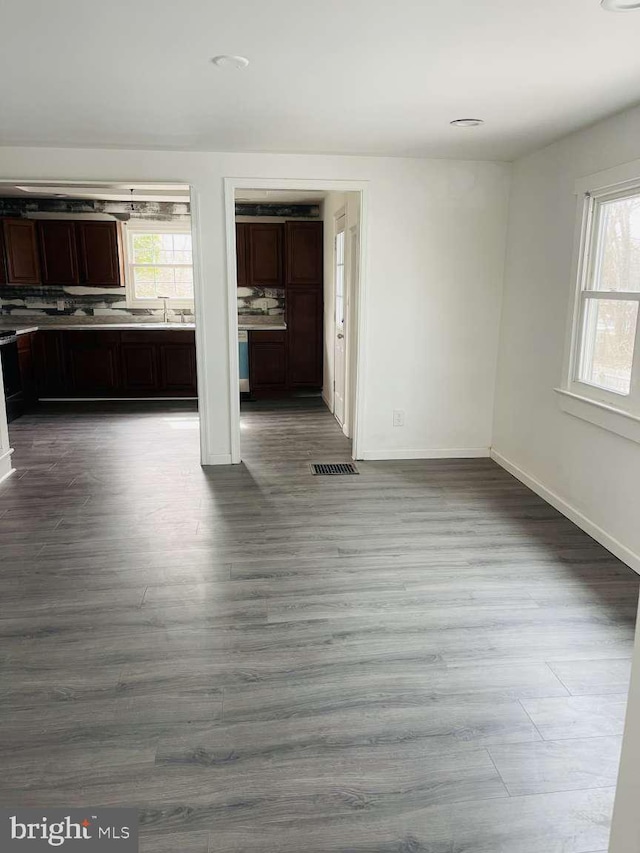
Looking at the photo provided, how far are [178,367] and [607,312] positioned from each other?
17.1 feet

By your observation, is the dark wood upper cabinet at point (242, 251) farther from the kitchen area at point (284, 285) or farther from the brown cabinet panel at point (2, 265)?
the brown cabinet panel at point (2, 265)

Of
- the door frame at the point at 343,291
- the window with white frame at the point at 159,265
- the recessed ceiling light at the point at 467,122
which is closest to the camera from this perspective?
the recessed ceiling light at the point at 467,122

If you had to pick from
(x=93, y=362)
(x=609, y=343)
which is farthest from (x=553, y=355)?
(x=93, y=362)

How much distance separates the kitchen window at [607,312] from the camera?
3275 mm

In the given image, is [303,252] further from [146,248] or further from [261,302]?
[146,248]

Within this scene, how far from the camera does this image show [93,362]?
7355 mm

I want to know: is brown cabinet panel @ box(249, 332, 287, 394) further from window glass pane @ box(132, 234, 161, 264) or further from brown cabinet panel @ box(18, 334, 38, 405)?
brown cabinet panel @ box(18, 334, 38, 405)

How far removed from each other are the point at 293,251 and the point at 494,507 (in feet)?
15.2

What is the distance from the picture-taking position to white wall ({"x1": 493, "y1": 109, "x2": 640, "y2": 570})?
3332mm

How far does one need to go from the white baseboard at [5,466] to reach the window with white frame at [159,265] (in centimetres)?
369

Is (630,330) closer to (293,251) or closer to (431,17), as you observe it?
(431,17)

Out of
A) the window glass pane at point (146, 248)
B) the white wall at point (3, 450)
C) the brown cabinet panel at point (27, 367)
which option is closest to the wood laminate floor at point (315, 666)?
the white wall at point (3, 450)

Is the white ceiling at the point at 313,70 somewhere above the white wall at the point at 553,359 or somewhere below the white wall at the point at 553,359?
above

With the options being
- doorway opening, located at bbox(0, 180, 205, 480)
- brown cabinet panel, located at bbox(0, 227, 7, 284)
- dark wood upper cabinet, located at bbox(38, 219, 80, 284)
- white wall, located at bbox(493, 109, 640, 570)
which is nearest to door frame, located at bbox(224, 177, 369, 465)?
white wall, located at bbox(493, 109, 640, 570)
